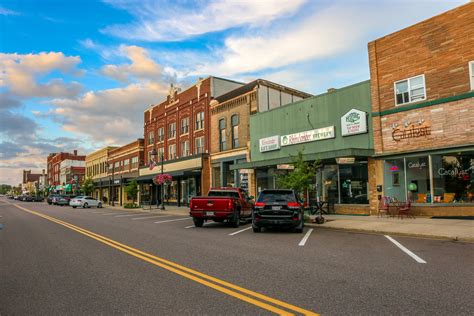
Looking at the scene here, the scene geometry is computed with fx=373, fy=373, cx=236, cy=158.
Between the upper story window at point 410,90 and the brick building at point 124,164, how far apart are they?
38.2 metres

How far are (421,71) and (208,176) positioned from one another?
2171cm

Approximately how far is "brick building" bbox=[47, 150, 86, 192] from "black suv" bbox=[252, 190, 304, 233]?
296 feet

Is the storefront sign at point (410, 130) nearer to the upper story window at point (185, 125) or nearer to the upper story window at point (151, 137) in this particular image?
the upper story window at point (185, 125)

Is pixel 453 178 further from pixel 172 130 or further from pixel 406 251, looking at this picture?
pixel 172 130

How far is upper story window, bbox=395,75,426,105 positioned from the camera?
1819 cm

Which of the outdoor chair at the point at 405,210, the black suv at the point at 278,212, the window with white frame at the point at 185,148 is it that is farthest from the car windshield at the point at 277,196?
the window with white frame at the point at 185,148

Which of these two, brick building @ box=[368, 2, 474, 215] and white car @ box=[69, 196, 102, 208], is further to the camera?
white car @ box=[69, 196, 102, 208]

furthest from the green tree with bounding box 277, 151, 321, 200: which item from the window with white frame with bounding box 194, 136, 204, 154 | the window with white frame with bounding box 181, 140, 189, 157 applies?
the window with white frame with bounding box 181, 140, 189, 157

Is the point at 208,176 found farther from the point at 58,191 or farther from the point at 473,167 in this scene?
the point at 58,191

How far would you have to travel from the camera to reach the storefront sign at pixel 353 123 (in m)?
20.7

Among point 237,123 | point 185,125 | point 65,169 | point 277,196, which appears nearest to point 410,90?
point 277,196

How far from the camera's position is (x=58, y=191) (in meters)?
109

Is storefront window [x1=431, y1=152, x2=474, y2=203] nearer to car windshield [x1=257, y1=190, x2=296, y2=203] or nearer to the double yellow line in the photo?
car windshield [x1=257, y1=190, x2=296, y2=203]

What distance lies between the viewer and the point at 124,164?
191ft
